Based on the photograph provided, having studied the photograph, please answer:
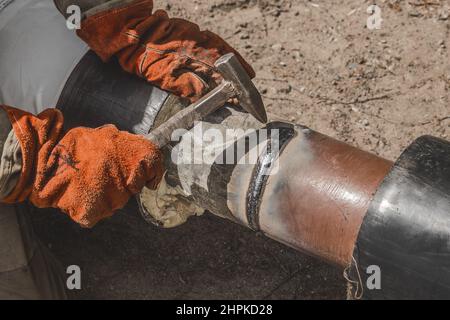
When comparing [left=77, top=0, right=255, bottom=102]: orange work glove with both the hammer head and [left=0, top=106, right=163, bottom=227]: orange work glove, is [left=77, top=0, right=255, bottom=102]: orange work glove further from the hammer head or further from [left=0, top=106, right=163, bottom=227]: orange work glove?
[left=0, top=106, right=163, bottom=227]: orange work glove

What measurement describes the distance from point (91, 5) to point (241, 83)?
2.30 ft

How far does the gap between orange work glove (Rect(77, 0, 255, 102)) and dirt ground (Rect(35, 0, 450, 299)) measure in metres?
0.98

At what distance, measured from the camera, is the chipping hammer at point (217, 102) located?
6.99 feet

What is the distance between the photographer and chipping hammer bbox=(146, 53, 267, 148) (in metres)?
2.13

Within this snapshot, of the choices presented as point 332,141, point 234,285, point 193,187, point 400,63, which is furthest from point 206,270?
point 400,63

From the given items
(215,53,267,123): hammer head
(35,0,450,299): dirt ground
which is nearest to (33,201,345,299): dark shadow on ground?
(35,0,450,299): dirt ground

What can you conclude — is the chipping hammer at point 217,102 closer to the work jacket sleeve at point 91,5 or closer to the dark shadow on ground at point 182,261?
the work jacket sleeve at point 91,5

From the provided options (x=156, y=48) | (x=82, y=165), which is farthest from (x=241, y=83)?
(x=82, y=165)

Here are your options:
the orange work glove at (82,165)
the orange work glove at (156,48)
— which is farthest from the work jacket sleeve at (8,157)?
the orange work glove at (156,48)

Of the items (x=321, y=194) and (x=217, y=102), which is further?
(x=217, y=102)

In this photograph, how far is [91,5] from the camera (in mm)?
2301

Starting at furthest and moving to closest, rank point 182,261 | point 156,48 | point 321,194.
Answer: point 182,261
point 156,48
point 321,194

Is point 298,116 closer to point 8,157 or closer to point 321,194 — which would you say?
point 321,194

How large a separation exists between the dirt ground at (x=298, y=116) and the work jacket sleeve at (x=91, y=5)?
3.74 feet
